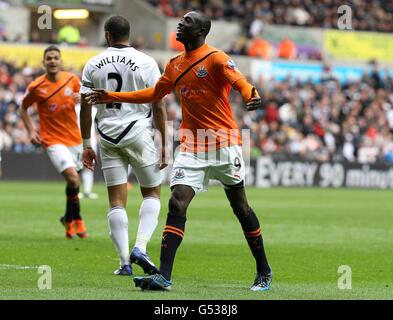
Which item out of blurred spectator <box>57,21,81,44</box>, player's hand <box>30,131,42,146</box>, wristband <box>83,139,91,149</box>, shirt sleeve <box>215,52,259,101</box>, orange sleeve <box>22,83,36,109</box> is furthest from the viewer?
blurred spectator <box>57,21,81,44</box>

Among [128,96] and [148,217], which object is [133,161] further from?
[128,96]

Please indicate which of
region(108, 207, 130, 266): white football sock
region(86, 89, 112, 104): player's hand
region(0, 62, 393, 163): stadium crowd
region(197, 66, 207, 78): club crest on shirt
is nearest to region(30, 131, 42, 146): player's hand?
region(108, 207, 130, 266): white football sock

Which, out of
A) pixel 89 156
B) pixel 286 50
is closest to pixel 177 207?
pixel 89 156

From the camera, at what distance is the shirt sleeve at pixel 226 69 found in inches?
364

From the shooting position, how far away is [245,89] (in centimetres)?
905

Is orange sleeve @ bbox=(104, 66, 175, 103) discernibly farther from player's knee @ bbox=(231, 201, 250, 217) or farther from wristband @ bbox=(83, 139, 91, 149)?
wristband @ bbox=(83, 139, 91, 149)

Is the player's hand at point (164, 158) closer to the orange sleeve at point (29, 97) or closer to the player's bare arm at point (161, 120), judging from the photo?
the player's bare arm at point (161, 120)

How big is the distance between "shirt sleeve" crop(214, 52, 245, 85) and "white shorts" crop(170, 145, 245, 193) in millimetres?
717

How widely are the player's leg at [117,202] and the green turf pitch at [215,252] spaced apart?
0.29 meters

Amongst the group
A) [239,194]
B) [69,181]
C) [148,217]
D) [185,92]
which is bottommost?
[69,181]

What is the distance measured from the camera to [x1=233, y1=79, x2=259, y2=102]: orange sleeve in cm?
895

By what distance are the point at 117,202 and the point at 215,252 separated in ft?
10.2

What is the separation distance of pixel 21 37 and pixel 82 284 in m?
26.0

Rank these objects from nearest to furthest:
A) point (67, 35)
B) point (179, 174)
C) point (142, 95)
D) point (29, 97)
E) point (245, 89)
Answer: point (245, 89) → point (179, 174) → point (142, 95) → point (29, 97) → point (67, 35)
